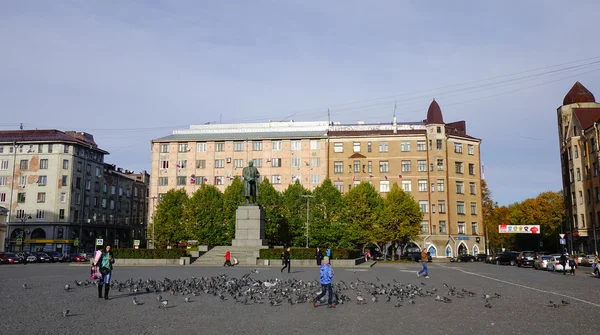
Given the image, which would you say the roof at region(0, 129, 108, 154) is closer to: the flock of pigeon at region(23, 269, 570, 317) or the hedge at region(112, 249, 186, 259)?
the hedge at region(112, 249, 186, 259)

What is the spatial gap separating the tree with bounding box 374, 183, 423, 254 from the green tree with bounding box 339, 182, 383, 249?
0.99m

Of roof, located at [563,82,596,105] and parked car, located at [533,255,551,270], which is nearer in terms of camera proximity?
parked car, located at [533,255,551,270]

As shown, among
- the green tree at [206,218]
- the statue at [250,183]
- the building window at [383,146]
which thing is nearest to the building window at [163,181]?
the green tree at [206,218]

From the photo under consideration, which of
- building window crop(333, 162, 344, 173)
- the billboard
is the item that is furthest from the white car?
building window crop(333, 162, 344, 173)

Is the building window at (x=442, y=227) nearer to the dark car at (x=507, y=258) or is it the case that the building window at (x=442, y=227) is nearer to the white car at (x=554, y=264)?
the dark car at (x=507, y=258)

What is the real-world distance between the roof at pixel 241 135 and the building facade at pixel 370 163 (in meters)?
0.17

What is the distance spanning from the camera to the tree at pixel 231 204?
67750 mm

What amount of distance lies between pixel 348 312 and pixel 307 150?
69427 mm

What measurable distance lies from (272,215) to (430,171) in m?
27.3

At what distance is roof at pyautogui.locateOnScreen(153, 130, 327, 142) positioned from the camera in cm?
8450

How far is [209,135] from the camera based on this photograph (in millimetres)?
88875

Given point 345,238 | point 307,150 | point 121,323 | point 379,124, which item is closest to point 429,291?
point 121,323

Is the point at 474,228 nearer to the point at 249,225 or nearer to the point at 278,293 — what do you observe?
the point at 249,225

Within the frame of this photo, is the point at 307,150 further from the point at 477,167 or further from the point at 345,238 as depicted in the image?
the point at 477,167
